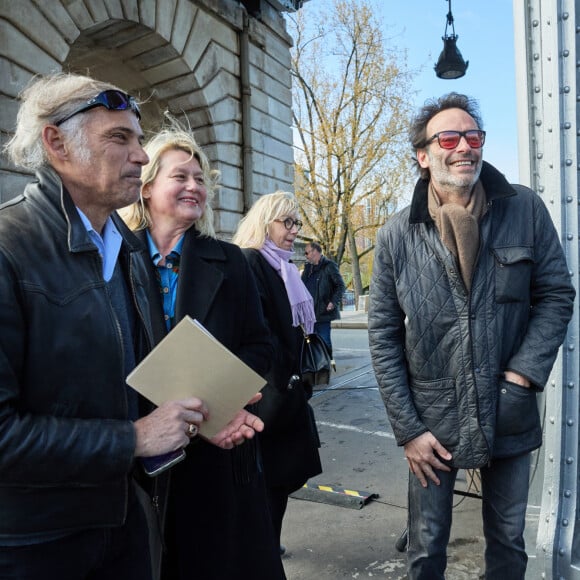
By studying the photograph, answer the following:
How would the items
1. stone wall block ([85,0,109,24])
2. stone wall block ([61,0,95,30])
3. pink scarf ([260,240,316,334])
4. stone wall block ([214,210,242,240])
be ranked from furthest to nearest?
stone wall block ([214,210,242,240]) < stone wall block ([85,0,109,24]) < stone wall block ([61,0,95,30]) < pink scarf ([260,240,316,334])

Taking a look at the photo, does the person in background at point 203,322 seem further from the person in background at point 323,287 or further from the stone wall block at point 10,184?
the person in background at point 323,287

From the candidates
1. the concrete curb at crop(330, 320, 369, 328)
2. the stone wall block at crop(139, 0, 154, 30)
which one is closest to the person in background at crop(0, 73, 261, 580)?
the stone wall block at crop(139, 0, 154, 30)

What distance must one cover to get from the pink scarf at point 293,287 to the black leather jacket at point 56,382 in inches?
76.1

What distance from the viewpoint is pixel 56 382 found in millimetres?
1268

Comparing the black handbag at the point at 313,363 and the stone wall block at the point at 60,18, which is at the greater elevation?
the stone wall block at the point at 60,18

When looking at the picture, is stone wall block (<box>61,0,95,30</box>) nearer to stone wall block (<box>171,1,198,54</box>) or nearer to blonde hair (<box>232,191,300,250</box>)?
stone wall block (<box>171,1,198,54</box>)

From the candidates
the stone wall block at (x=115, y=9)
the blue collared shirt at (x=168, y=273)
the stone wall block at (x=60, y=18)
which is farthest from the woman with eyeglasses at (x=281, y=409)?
the stone wall block at (x=115, y=9)

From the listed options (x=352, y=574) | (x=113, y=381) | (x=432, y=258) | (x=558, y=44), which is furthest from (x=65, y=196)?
(x=352, y=574)

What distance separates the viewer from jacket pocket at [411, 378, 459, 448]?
2080 millimetres

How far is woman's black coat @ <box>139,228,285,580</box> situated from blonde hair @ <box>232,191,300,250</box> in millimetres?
1124

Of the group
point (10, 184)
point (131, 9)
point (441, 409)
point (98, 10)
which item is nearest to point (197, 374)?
point (441, 409)

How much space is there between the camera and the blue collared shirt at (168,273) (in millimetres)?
2102

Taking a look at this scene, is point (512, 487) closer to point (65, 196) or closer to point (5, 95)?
point (65, 196)

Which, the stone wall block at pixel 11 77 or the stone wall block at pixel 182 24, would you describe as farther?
the stone wall block at pixel 182 24
